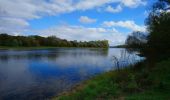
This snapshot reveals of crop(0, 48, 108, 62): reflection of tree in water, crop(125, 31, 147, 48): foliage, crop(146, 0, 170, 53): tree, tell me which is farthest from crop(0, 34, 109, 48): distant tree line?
crop(146, 0, 170, 53): tree

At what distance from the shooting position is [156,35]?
23.1 metres

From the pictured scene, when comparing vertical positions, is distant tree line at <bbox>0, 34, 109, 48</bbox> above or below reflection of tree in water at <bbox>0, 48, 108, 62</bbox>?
above

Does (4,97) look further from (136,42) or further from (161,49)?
(136,42)

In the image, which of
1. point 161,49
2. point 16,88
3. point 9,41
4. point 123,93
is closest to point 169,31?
point 161,49

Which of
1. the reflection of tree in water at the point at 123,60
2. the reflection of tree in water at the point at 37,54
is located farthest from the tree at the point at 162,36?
the reflection of tree in water at the point at 37,54

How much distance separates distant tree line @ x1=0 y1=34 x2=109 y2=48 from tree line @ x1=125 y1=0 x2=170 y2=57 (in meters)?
79.8

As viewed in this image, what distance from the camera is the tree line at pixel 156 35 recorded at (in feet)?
74.5

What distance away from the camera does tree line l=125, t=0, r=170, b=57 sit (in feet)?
74.5

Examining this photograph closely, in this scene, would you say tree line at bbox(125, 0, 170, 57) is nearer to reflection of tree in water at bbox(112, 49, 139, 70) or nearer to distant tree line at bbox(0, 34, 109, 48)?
reflection of tree in water at bbox(112, 49, 139, 70)

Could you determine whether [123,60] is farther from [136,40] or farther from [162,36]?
[136,40]

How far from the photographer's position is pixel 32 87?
1597 centimetres

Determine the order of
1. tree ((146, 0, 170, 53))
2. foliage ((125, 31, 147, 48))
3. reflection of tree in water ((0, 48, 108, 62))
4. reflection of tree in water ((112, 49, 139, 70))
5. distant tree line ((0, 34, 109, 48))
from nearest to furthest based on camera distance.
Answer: reflection of tree in water ((112, 49, 139, 70)), tree ((146, 0, 170, 53)), foliage ((125, 31, 147, 48)), reflection of tree in water ((0, 48, 108, 62)), distant tree line ((0, 34, 109, 48))

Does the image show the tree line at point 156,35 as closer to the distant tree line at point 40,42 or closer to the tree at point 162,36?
the tree at point 162,36

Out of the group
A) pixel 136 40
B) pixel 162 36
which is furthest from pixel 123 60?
pixel 136 40
